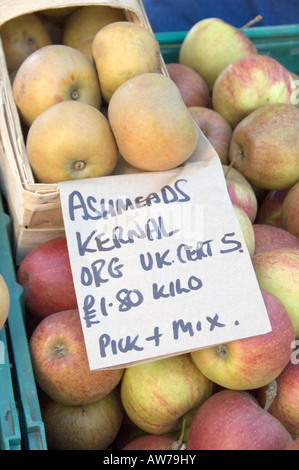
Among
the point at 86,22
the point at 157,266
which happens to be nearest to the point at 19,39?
the point at 86,22

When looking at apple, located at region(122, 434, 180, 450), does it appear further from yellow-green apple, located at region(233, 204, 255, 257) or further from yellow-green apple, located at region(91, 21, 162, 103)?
yellow-green apple, located at region(91, 21, 162, 103)

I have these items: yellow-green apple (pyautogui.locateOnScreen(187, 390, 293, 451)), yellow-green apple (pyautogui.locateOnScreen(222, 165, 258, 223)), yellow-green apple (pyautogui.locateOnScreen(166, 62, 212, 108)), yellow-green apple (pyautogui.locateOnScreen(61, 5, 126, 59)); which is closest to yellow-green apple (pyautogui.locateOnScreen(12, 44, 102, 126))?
yellow-green apple (pyautogui.locateOnScreen(61, 5, 126, 59))

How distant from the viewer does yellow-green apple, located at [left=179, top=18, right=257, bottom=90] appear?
1936 millimetres

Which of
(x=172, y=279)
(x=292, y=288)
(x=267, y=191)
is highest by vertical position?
(x=172, y=279)

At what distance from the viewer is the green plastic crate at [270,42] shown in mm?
2107

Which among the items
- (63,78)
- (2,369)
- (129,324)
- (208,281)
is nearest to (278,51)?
(63,78)

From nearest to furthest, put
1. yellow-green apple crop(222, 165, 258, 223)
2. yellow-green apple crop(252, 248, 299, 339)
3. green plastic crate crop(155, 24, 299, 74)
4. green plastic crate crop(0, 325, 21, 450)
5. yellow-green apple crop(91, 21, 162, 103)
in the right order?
green plastic crate crop(0, 325, 21, 450) < yellow-green apple crop(252, 248, 299, 339) < yellow-green apple crop(91, 21, 162, 103) < yellow-green apple crop(222, 165, 258, 223) < green plastic crate crop(155, 24, 299, 74)

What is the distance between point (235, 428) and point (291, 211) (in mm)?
730

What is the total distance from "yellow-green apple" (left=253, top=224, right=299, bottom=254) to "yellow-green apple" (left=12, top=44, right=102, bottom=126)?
55 cm

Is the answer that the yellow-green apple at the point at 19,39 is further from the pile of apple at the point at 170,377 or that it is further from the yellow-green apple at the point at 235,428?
the yellow-green apple at the point at 235,428

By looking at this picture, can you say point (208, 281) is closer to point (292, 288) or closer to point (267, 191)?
point (292, 288)

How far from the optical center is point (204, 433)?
103 centimetres

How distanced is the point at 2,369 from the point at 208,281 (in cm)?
46

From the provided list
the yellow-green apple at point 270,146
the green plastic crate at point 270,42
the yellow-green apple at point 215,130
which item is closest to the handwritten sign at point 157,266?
the yellow-green apple at point 270,146
